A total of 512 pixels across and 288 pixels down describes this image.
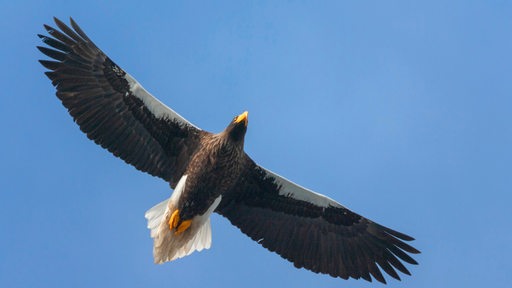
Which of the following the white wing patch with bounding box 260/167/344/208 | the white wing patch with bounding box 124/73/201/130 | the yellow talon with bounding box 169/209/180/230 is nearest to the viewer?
the yellow talon with bounding box 169/209/180/230

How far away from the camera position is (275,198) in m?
16.6

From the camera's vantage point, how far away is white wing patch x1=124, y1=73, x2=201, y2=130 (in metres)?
16.0

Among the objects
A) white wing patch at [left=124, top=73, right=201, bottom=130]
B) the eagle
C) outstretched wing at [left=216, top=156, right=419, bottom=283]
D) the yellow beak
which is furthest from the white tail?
the yellow beak

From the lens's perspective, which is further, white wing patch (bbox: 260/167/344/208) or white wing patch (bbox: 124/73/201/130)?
white wing patch (bbox: 260/167/344/208)

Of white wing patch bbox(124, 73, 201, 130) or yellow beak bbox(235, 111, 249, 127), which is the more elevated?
yellow beak bbox(235, 111, 249, 127)

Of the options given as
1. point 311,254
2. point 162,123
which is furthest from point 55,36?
point 311,254

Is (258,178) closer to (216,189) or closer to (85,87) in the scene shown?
(216,189)

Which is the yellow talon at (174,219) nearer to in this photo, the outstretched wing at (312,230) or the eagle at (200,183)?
the eagle at (200,183)

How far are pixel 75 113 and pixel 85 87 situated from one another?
42 cm

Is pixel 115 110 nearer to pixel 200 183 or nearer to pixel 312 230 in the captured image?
pixel 200 183

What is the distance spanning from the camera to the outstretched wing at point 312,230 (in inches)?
649

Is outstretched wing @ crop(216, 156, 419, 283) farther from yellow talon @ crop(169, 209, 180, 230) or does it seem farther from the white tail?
yellow talon @ crop(169, 209, 180, 230)

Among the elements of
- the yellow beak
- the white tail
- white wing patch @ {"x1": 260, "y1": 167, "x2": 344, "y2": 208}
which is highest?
the yellow beak

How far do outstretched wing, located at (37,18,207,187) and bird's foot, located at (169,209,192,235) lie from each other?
0.50m
